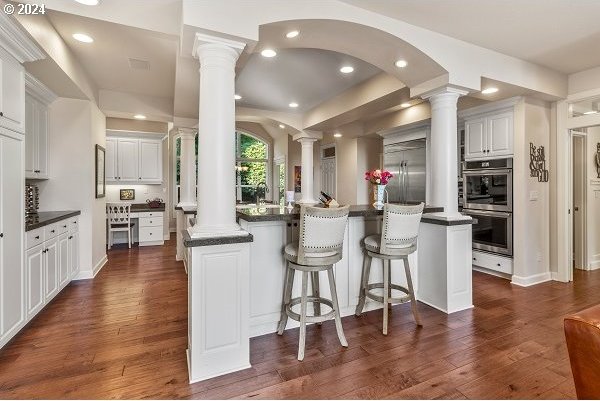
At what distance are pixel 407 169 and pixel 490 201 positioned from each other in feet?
5.30

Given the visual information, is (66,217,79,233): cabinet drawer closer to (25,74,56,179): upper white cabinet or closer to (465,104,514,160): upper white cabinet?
(25,74,56,179): upper white cabinet

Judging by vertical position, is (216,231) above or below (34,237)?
above

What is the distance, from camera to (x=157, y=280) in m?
4.10

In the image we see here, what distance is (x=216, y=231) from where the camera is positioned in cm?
206

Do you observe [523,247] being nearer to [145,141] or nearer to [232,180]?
[232,180]

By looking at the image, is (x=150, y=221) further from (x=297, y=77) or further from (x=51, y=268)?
(x=297, y=77)

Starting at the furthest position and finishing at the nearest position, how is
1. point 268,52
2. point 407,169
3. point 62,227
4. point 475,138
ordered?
point 407,169
point 475,138
point 62,227
point 268,52

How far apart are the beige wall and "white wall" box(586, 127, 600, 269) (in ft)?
3.62

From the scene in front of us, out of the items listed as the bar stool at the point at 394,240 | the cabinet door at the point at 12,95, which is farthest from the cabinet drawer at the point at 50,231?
the bar stool at the point at 394,240

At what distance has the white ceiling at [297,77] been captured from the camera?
371 centimetres

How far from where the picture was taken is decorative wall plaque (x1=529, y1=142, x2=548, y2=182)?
3.93 meters

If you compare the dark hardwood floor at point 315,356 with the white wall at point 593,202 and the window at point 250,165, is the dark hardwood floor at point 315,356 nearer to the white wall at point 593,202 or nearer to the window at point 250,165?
the white wall at point 593,202

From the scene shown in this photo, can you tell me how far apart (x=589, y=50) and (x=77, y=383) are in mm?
5399

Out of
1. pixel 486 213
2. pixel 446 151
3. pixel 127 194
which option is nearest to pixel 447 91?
pixel 446 151
